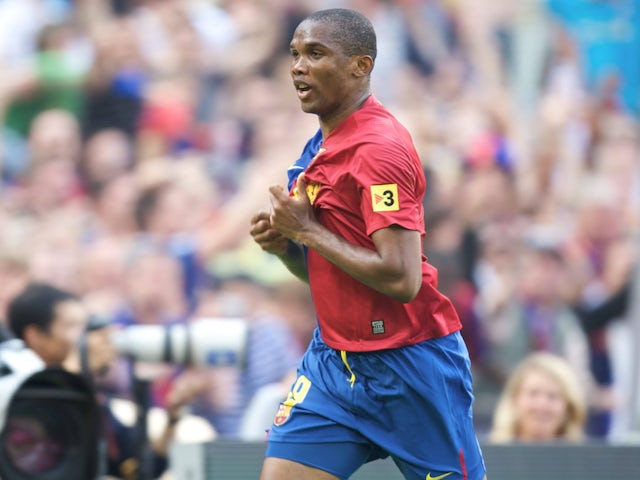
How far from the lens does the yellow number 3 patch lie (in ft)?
11.9

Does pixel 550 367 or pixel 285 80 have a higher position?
pixel 285 80

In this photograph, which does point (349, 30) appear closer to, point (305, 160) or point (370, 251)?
point (305, 160)

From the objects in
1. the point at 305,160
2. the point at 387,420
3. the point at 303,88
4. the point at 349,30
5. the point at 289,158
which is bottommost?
the point at 387,420

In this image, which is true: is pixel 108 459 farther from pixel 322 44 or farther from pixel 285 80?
pixel 285 80

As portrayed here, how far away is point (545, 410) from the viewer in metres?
6.38

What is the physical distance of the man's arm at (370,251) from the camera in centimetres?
363

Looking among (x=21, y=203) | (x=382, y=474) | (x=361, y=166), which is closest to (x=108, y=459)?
(x=382, y=474)

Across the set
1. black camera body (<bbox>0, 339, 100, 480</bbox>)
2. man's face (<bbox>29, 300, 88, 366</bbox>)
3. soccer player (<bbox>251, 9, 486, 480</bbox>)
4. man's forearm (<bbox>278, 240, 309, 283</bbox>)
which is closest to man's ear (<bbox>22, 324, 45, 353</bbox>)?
man's face (<bbox>29, 300, 88, 366</bbox>)

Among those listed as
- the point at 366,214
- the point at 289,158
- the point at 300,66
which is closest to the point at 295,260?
the point at 366,214

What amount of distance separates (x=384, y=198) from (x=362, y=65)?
50 centimetres

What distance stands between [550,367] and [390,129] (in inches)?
120

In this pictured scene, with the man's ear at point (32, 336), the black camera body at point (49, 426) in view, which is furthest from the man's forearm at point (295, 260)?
the man's ear at point (32, 336)

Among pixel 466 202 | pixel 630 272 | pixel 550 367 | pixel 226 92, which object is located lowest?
pixel 550 367

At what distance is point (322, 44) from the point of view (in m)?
3.79
